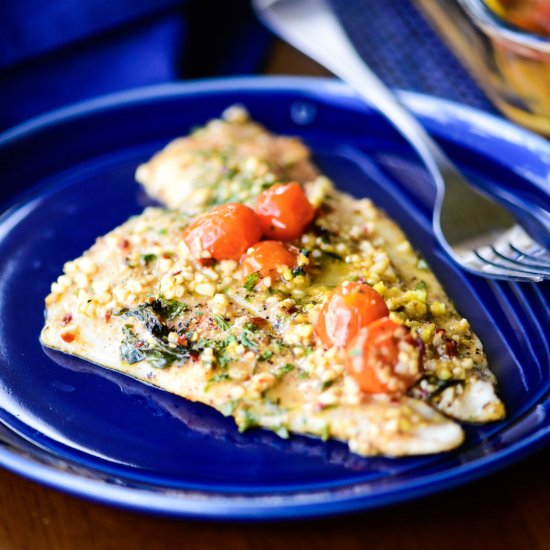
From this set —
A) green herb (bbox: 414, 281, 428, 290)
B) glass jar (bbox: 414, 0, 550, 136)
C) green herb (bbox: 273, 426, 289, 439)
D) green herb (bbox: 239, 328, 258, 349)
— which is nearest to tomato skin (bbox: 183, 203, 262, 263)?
green herb (bbox: 239, 328, 258, 349)

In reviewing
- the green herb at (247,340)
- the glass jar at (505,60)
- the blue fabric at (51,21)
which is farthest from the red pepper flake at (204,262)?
the blue fabric at (51,21)

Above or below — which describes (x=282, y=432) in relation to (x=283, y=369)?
below

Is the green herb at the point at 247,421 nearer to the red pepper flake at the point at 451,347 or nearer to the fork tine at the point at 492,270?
the red pepper flake at the point at 451,347

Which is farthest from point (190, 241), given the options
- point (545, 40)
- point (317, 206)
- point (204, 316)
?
point (545, 40)

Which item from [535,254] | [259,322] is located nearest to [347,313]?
[259,322]

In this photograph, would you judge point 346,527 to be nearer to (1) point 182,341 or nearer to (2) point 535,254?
(1) point 182,341
